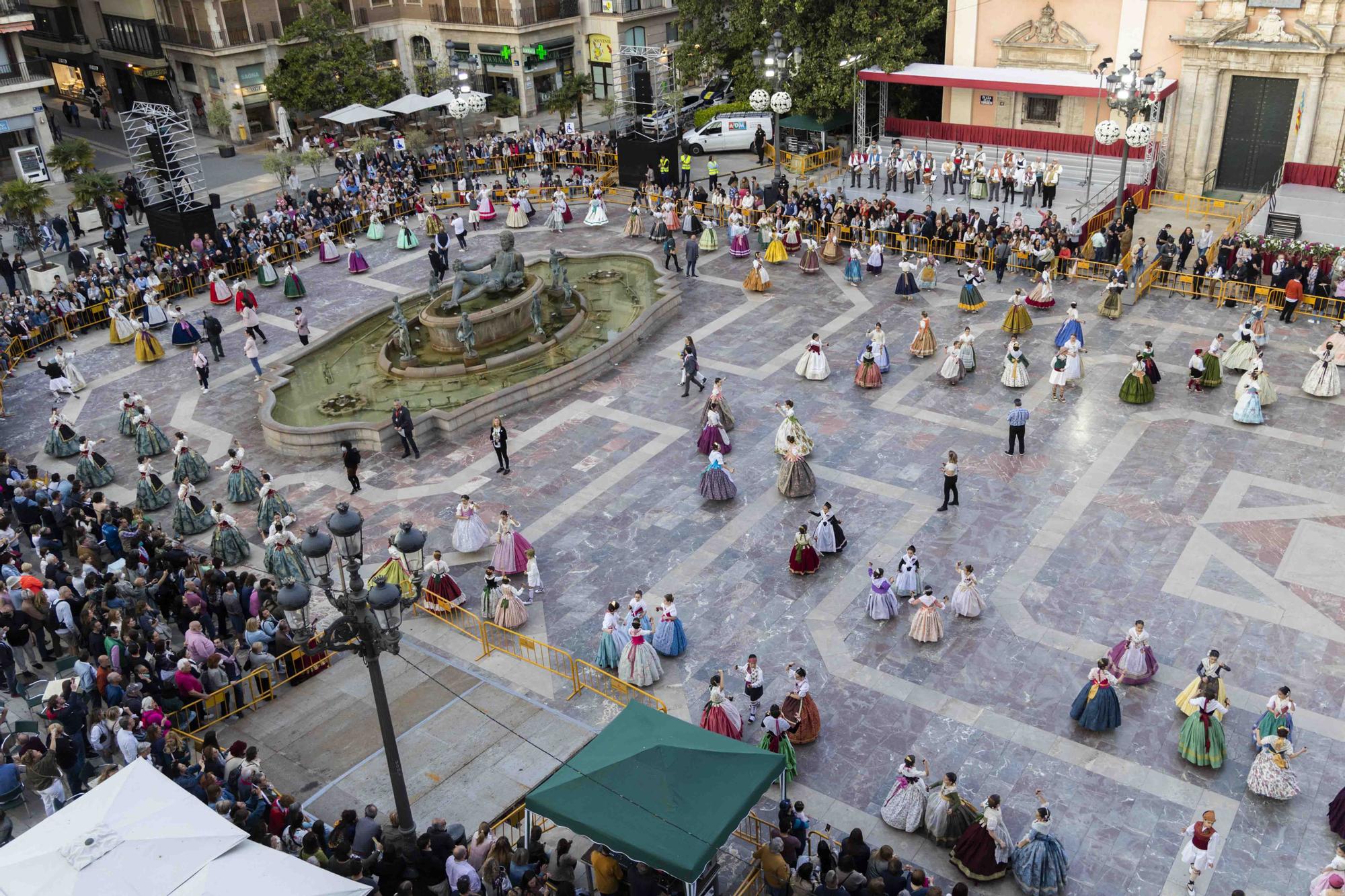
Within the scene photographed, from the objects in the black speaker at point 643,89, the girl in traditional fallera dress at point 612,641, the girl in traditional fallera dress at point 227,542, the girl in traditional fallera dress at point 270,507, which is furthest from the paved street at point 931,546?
the black speaker at point 643,89

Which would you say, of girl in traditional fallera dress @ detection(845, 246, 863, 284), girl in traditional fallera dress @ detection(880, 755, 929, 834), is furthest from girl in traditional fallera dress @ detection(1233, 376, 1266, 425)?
girl in traditional fallera dress @ detection(880, 755, 929, 834)

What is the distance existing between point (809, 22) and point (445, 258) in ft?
52.6

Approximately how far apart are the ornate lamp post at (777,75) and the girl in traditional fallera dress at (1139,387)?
14577 mm

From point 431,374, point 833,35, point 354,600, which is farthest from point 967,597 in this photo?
point 833,35

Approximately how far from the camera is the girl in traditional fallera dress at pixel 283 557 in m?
20.9

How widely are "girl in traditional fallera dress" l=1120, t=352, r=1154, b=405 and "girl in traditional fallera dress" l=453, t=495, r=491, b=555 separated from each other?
14.0 m

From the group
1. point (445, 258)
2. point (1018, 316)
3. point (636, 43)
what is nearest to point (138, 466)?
point (445, 258)

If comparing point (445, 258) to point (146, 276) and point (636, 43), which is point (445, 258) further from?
point (636, 43)

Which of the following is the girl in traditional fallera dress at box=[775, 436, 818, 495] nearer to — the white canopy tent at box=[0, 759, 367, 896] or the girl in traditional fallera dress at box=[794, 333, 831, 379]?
the girl in traditional fallera dress at box=[794, 333, 831, 379]

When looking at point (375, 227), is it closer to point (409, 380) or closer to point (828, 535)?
point (409, 380)

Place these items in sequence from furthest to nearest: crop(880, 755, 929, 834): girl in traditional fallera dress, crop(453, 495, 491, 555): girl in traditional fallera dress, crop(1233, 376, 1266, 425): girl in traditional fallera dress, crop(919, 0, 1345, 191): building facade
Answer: crop(919, 0, 1345, 191): building facade
crop(1233, 376, 1266, 425): girl in traditional fallera dress
crop(453, 495, 491, 555): girl in traditional fallera dress
crop(880, 755, 929, 834): girl in traditional fallera dress

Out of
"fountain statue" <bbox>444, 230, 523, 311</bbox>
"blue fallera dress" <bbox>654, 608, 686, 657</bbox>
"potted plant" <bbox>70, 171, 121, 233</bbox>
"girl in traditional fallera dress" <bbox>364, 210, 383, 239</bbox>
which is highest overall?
"potted plant" <bbox>70, 171, 121, 233</bbox>

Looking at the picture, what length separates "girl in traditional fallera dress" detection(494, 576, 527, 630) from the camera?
19281mm

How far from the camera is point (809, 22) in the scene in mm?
41188
